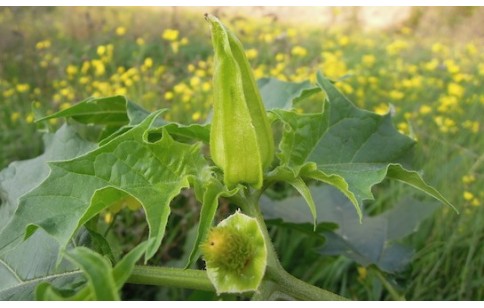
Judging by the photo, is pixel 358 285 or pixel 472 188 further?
pixel 472 188

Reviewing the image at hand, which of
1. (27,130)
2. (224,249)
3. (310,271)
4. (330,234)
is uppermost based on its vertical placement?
(224,249)

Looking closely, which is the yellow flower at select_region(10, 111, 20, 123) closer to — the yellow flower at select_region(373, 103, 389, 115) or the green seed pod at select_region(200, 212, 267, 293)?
the yellow flower at select_region(373, 103, 389, 115)

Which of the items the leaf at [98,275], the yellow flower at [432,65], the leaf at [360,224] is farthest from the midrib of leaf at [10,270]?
the yellow flower at [432,65]

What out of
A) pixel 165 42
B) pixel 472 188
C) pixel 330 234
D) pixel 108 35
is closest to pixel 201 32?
pixel 165 42

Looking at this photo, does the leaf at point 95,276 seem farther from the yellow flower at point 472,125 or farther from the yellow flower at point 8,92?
the yellow flower at point 8,92

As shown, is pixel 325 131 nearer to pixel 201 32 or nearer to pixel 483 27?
pixel 201 32

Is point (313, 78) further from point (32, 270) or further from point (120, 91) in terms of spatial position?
point (32, 270)

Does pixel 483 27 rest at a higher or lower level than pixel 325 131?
lower
